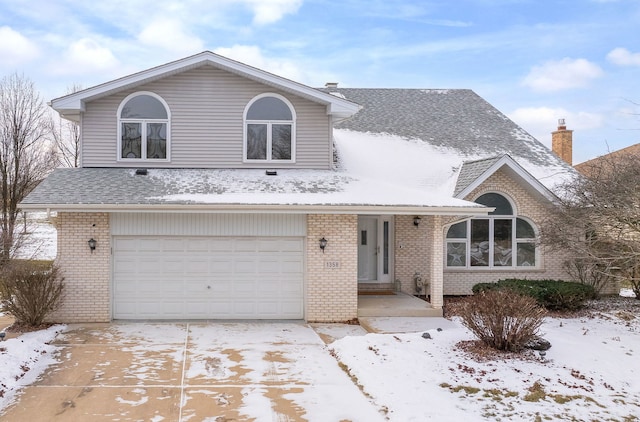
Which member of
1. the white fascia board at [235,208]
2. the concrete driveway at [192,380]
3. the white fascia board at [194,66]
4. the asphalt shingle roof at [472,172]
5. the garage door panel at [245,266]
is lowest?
the concrete driveway at [192,380]

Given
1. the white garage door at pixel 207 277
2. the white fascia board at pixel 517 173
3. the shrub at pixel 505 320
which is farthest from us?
the white fascia board at pixel 517 173

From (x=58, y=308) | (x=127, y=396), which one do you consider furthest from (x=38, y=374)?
(x=58, y=308)

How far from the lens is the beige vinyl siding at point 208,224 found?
12812mm

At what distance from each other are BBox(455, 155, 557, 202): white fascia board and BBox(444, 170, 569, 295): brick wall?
572 mm

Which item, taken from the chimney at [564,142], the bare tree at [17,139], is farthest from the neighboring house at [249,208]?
the bare tree at [17,139]

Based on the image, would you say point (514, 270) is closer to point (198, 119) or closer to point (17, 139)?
point (198, 119)

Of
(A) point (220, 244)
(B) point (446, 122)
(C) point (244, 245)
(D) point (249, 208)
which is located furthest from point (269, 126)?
(B) point (446, 122)

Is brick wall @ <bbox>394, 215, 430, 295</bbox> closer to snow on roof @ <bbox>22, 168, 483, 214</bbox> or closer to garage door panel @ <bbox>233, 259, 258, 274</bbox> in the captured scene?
snow on roof @ <bbox>22, 168, 483, 214</bbox>

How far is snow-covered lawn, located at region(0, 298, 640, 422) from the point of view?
7.18 m

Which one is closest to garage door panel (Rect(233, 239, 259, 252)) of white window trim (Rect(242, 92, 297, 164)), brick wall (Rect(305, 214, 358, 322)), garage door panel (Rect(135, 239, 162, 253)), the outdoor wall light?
brick wall (Rect(305, 214, 358, 322))

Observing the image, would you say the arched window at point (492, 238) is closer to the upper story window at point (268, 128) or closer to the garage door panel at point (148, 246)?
the upper story window at point (268, 128)

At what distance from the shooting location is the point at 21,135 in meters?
24.5

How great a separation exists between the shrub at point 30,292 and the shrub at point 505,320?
858cm

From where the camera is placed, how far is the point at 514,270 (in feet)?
53.0
